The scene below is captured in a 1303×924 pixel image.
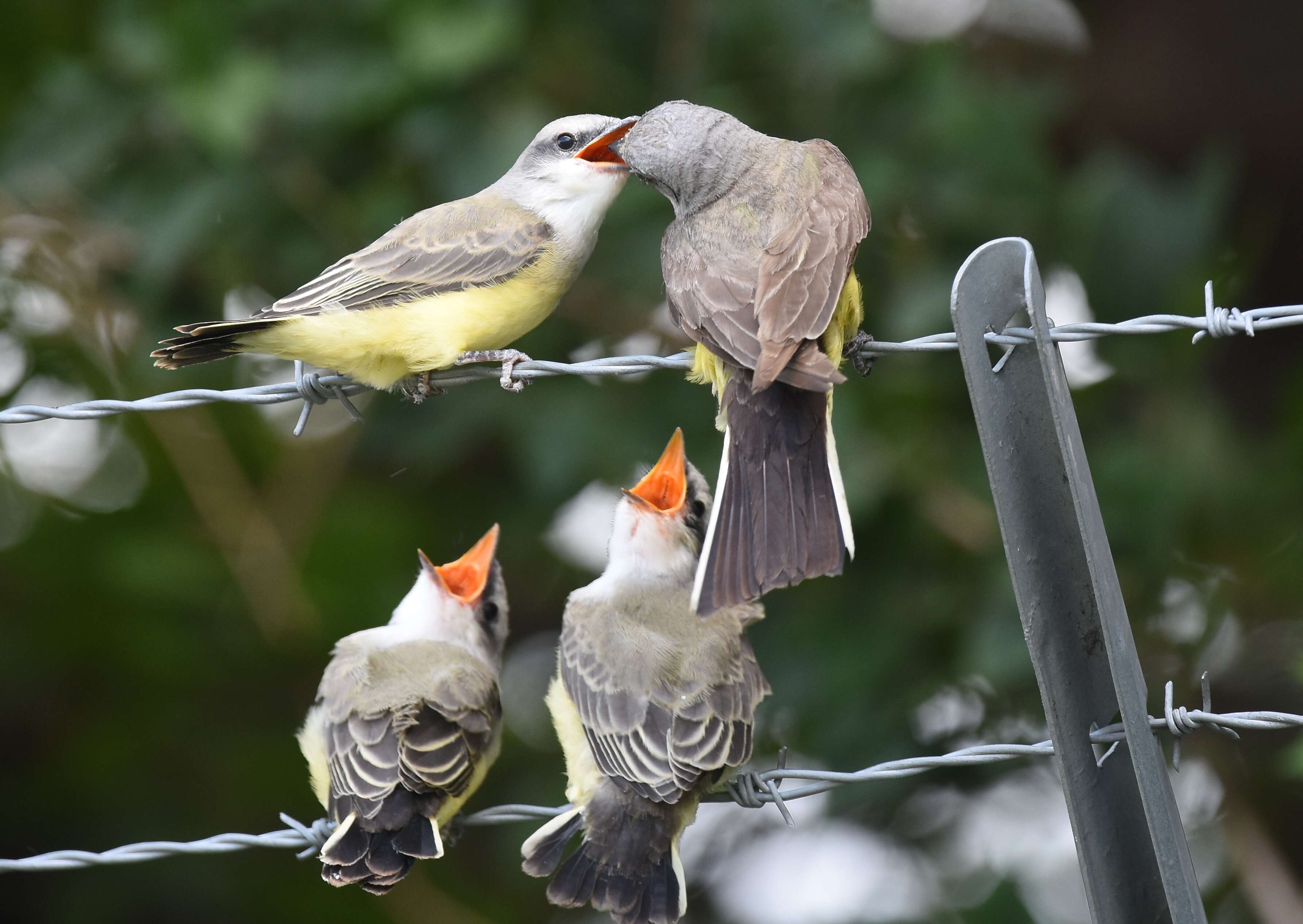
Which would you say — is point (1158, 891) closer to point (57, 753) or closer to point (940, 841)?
point (940, 841)

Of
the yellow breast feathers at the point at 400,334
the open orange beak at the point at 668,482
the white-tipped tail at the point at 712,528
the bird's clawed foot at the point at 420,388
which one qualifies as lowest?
the white-tipped tail at the point at 712,528

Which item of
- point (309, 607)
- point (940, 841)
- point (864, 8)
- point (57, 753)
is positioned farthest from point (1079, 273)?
point (57, 753)

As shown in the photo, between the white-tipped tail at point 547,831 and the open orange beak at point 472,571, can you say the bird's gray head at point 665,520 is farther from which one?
the white-tipped tail at point 547,831

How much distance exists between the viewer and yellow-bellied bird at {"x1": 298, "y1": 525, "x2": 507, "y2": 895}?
11.8 feet

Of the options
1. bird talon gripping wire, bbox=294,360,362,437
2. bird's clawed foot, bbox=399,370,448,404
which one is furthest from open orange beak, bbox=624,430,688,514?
bird talon gripping wire, bbox=294,360,362,437

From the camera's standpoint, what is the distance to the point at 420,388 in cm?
425

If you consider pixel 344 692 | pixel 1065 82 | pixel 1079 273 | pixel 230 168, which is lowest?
pixel 344 692

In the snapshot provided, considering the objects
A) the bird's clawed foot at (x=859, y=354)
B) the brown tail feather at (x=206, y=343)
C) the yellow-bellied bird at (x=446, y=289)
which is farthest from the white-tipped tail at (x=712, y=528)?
the brown tail feather at (x=206, y=343)

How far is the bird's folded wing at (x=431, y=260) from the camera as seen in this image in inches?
162

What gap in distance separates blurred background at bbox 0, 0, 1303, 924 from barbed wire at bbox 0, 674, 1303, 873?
Result: 105 centimetres

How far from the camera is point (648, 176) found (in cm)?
434

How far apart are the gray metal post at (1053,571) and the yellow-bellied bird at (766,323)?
0.35 metres

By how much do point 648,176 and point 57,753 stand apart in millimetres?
4138

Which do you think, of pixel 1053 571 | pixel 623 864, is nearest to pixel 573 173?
pixel 623 864
